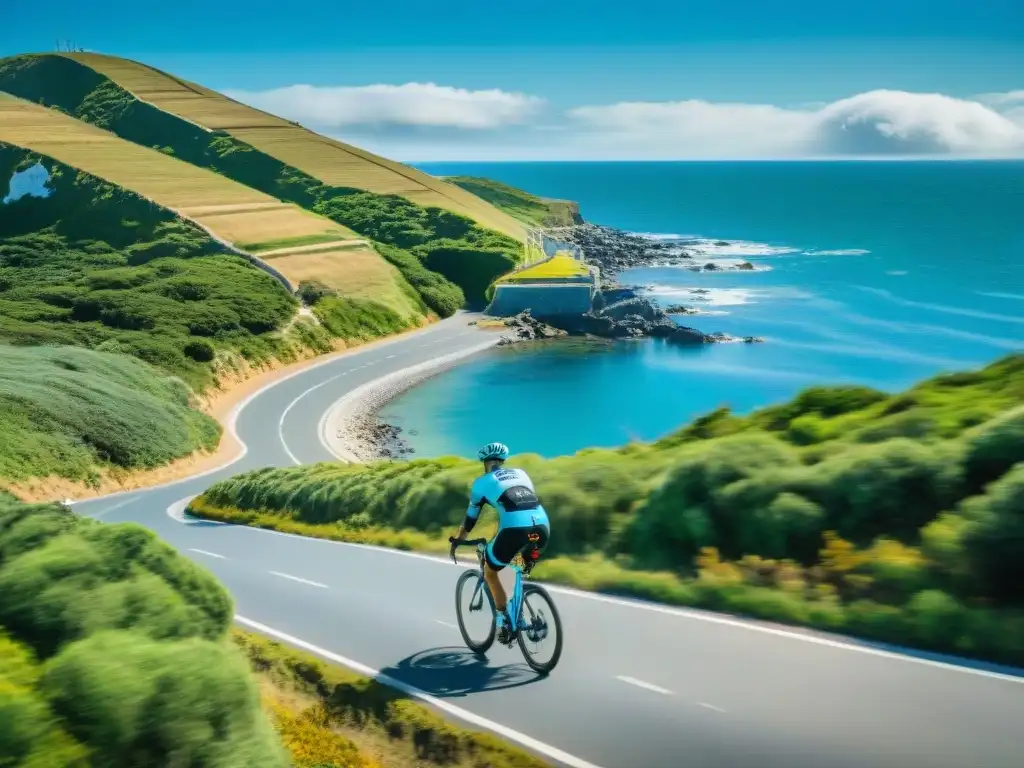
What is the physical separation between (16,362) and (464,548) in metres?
A: 34.2

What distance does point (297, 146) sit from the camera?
143 metres

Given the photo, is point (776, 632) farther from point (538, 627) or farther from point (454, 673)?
point (454, 673)

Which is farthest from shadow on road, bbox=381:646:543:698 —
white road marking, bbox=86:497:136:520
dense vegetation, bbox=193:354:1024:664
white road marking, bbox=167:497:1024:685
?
white road marking, bbox=86:497:136:520

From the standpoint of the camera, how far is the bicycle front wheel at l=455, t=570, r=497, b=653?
9.09m

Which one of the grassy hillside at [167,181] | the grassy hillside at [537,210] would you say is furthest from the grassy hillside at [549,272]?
the grassy hillside at [537,210]

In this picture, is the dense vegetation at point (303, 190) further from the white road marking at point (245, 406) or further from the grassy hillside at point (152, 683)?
the grassy hillside at point (152, 683)

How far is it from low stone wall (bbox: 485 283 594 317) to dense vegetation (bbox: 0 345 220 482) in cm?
4870

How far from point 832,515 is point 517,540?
3827mm

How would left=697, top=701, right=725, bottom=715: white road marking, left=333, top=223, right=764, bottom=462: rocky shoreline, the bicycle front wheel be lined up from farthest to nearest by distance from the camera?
left=333, top=223, right=764, bottom=462: rocky shoreline < the bicycle front wheel < left=697, top=701, right=725, bottom=715: white road marking

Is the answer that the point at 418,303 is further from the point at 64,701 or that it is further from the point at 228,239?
the point at 64,701

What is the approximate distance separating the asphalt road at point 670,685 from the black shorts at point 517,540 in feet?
3.84

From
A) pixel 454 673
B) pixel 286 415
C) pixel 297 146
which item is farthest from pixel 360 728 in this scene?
pixel 297 146

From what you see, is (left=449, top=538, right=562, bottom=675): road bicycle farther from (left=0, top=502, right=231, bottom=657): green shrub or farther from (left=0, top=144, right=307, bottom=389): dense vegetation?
(left=0, top=144, right=307, bottom=389): dense vegetation

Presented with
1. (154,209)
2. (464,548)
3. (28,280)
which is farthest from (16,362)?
(154,209)
